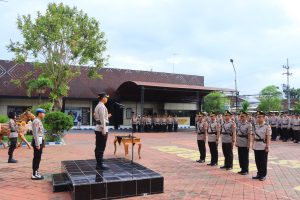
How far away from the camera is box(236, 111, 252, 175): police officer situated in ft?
28.9

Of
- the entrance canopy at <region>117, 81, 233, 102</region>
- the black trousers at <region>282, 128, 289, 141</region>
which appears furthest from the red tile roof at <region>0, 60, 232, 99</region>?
the black trousers at <region>282, 128, 289, 141</region>

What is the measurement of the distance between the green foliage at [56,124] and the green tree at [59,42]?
19.9 feet

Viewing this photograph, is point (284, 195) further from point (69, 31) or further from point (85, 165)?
point (69, 31)

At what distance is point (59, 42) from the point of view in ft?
68.9

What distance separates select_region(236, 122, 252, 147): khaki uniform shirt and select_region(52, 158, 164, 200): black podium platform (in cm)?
311

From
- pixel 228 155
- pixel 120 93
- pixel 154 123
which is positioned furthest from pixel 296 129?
pixel 120 93

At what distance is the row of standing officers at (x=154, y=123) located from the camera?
25703mm

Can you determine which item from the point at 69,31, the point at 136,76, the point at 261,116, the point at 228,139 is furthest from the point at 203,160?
the point at 136,76

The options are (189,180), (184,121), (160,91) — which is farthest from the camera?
(184,121)

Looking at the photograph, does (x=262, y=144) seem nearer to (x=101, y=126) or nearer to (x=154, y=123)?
(x=101, y=126)

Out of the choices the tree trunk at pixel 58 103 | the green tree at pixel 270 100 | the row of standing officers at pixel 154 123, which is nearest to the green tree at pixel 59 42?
the tree trunk at pixel 58 103

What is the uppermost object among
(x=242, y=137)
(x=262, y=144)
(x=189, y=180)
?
(x=242, y=137)

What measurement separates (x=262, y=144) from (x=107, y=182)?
4.23 meters

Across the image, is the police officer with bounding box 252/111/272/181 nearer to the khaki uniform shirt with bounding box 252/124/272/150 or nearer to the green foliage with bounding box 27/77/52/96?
the khaki uniform shirt with bounding box 252/124/272/150
